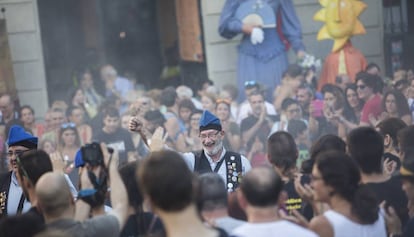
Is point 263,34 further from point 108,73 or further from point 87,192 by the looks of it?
point 87,192

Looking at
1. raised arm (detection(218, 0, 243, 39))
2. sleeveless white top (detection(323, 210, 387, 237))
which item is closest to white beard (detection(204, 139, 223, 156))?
sleeveless white top (detection(323, 210, 387, 237))

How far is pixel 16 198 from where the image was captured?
311 inches

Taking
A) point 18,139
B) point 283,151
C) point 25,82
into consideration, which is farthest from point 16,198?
point 25,82

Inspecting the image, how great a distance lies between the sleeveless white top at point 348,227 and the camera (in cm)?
594

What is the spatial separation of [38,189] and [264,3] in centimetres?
1063

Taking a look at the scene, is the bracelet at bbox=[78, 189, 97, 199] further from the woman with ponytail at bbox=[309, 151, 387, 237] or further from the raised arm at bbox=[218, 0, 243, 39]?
the raised arm at bbox=[218, 0, 243, 39]

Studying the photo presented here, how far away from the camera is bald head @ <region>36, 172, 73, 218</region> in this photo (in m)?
6.01

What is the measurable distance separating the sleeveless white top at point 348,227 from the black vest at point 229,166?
111 inches

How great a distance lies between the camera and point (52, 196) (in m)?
6.02

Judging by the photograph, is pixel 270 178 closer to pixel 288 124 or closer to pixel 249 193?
pixel 249 193

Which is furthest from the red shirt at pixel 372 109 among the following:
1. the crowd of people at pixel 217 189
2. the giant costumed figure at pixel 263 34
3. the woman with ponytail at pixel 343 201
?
the woman with ponytail at pixel 343 201

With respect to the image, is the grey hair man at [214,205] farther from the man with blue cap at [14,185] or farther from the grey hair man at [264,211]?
the man with blue cap at [14,185]

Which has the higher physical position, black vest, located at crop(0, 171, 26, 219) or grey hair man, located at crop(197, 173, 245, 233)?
grey hair man, located at crop(197, 173, 245, 233)

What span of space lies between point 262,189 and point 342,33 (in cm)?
1070
